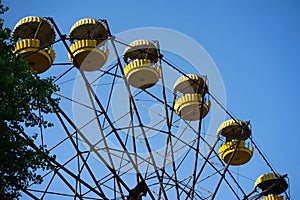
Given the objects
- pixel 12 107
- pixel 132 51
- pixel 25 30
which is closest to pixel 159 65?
pixel 132 51

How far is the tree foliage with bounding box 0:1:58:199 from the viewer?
587 inches

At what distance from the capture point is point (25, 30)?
2439 cm

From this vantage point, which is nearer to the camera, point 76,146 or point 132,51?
point 76,146

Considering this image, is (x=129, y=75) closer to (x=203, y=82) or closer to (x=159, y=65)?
(x=159, y=65)

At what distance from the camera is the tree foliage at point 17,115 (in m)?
14.9

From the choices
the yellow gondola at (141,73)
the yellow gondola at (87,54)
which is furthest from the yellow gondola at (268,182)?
the yellow gondola at (87,54)

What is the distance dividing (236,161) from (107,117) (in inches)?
327

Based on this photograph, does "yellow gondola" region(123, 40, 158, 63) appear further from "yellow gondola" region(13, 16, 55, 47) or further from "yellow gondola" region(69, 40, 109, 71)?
"yellow gondola" region(13, 16, 55, 47)

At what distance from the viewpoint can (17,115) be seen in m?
15.1

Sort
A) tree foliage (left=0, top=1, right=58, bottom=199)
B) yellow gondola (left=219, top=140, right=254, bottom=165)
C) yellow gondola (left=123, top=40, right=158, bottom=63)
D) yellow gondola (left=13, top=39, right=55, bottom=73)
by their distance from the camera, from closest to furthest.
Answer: tree foliage (left=0, top=1, right=58, bottom=199) < yellow gondola (left=13, top=39, right=55, bottom=73) < yellow gondola (left=123, top=40, right=158, bottom=63) < yellow gondola (left=219, top=140, right=254, bottom=165)

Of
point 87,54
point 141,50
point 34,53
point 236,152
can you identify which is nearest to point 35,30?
point 34,53

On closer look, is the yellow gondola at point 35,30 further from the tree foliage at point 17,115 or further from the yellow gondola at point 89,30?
the tree foliage at point 17,115

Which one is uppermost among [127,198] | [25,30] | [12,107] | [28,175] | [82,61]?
[25,30]

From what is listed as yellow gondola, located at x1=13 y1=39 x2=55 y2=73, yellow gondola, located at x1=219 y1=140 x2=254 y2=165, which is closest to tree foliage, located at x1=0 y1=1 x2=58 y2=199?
yellow gondola, located at x1=13 y1=39 x2=55 y2=73
